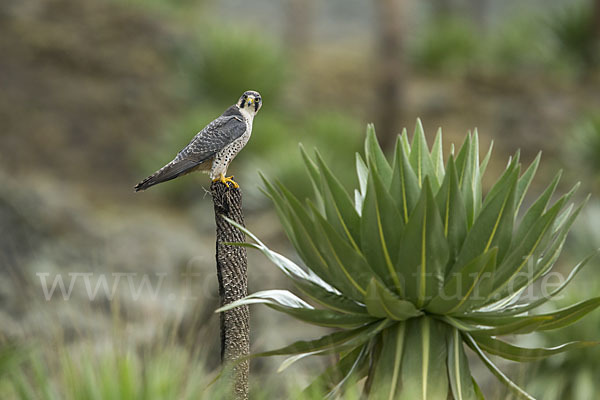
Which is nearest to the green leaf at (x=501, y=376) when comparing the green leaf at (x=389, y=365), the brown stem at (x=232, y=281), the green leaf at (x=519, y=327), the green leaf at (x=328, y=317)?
the green leaf at (x=519, y=327)

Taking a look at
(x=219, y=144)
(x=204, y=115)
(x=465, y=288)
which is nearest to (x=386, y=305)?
(x=465, y=288)

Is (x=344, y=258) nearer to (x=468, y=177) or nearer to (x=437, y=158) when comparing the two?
(x=468, y=177)

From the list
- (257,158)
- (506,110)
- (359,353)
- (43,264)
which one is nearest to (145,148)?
(257,158)

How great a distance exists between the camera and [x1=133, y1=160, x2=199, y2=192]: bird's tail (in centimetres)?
223

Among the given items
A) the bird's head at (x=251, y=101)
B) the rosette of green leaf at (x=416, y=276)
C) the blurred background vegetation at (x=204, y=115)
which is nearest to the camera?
the rosette of green leaf at (x=416, y=276)

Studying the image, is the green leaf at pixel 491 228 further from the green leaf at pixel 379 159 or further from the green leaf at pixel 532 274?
the green leaf at pixel 379 159

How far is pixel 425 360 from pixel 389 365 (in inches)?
5.4

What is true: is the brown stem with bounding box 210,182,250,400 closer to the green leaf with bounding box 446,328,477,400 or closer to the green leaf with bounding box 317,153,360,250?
the green leaf with bounding box 317,153,360,250

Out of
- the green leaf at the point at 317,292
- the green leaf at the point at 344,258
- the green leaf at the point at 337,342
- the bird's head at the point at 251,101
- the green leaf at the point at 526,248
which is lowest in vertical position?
the green leaf at the point at 337,342

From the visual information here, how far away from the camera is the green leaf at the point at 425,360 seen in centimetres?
229

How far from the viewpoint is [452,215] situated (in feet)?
7.66

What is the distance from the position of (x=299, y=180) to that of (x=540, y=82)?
708cm

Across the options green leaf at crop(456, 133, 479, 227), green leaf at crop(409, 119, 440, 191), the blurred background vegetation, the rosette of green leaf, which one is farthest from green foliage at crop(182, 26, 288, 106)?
the rosette of green leaf

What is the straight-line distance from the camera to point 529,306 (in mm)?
2324
